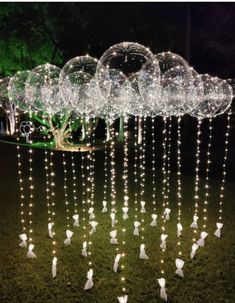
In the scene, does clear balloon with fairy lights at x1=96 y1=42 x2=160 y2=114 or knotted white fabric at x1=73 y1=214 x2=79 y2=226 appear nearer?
clear balloon with fairy lights at x1=96 y1=42 x2=160 y2=114

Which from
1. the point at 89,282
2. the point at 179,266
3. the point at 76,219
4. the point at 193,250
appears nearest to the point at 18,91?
the point at 76,219

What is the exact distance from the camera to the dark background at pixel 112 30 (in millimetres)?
17953

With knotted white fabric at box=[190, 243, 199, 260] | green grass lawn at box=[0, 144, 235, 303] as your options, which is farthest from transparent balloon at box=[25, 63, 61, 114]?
knotted white fabric at box=[190, 243, 199, 260]

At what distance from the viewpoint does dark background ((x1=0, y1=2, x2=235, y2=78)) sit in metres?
18.0

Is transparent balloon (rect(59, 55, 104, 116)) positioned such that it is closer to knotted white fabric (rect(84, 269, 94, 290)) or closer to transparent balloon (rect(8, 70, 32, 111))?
knotted white fabric (rect(84, 269, 94, 290))

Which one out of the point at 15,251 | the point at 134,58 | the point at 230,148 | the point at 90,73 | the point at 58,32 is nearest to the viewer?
the point at 15,251

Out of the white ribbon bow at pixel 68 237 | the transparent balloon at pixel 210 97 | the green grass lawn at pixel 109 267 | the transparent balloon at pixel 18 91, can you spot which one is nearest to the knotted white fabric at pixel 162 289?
the green grass lawn at pixel 109 267

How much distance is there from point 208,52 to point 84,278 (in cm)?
1798

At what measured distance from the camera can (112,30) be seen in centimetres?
1814

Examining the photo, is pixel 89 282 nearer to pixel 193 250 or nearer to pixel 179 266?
pixel 179 266

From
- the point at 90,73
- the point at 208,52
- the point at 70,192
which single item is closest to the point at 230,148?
the point at 208,52

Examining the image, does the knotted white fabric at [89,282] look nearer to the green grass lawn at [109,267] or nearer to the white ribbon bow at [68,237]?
the green grass lawn at [109,267]

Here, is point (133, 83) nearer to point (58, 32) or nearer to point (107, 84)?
point (107, 84)

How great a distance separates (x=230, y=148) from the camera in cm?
1720
